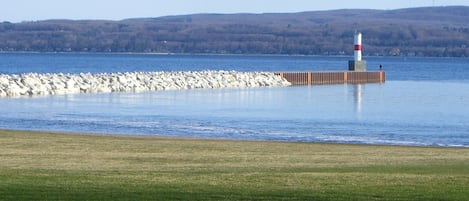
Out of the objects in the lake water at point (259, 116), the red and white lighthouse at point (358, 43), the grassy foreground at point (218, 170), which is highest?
the red and white lighthouse at point (358, 43)

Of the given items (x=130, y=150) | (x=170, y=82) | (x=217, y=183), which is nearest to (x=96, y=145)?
(x=130, y=150)

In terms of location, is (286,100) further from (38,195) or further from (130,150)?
(38,195)

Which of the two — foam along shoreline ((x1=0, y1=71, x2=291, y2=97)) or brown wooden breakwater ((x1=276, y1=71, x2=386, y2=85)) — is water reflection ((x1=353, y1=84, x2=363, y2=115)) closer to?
brown wooden breakwater ((x1=276, y1=71, x2=386, y2=85))

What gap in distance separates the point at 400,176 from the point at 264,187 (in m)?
2.57

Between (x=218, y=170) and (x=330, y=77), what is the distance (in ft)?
188

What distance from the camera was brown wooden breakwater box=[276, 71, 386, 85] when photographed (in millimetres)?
72062

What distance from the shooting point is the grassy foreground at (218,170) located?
1422 centimetres

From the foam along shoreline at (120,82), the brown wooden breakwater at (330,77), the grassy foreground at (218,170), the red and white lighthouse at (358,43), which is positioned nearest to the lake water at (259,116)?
the foam along shoreline at (120,82)

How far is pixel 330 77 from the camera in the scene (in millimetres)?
74500

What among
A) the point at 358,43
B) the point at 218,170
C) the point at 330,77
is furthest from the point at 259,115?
the point at 330,77

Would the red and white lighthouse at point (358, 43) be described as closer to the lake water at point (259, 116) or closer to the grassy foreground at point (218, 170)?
the lake water at point (259, 116)

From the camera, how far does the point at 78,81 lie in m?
55.8

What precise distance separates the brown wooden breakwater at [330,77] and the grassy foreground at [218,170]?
4624 centimetres

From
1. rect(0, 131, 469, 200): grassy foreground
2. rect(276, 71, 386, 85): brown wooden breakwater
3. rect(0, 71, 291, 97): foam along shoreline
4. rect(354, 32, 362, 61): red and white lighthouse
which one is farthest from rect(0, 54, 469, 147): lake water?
rect(276, 71, 386, 85): brown wooden breakwater
